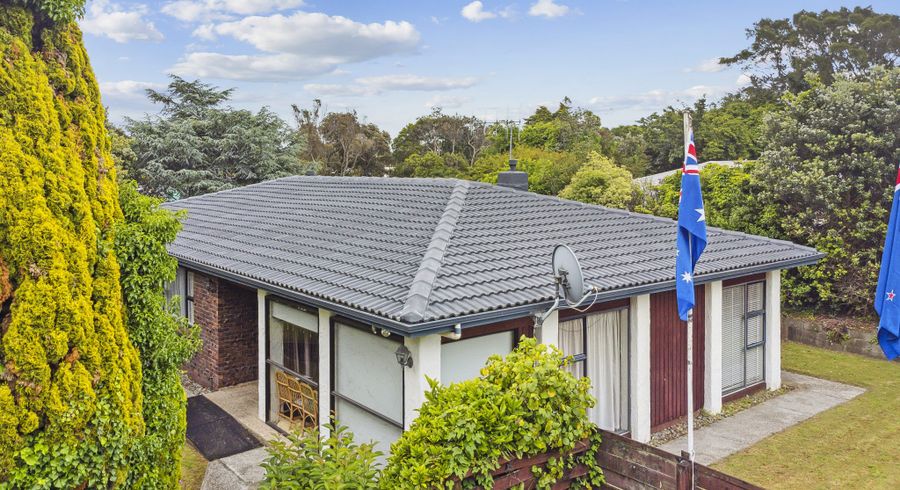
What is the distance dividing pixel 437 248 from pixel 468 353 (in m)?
1.45

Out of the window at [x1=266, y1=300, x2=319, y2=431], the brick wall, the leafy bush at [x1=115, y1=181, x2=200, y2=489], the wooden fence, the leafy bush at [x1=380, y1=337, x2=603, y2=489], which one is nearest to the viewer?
the leafy bush at [x1=380, y1=337, x2=603, y2=489]

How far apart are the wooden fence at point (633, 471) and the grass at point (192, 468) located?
14.1 feet

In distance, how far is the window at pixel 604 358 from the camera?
8.18m

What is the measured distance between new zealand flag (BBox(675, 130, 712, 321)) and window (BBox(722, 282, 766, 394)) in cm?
468

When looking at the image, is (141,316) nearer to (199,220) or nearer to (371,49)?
(199,220)

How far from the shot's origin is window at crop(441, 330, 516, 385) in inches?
275

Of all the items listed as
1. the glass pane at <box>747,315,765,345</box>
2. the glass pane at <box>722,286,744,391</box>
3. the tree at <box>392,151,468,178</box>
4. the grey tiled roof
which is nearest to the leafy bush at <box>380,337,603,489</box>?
the grey tiled roof

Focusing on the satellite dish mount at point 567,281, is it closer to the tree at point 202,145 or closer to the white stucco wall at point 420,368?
the white stucco wall at point 420,368

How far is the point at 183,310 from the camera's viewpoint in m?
12.1

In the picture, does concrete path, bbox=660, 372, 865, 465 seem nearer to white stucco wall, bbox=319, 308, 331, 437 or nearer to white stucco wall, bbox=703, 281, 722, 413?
white stucco wall, bbox=703, 281, 722, 413

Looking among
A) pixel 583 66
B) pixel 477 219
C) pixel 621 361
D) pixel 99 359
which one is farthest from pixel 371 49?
pixel 99 359

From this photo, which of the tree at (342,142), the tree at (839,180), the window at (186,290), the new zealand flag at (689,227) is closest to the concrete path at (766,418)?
the new zealand flag at (689,227)

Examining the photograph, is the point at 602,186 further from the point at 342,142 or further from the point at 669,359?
the point at 342,142

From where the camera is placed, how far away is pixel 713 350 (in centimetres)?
964
